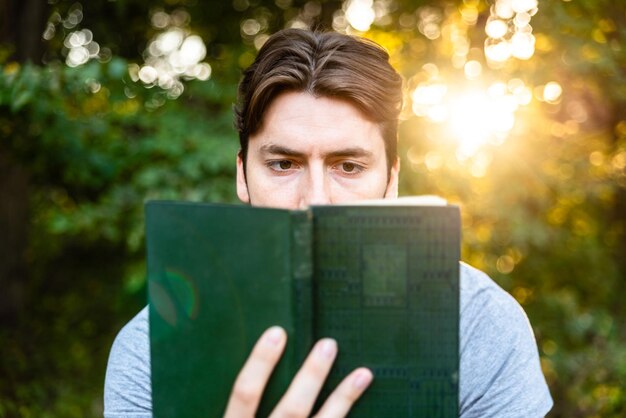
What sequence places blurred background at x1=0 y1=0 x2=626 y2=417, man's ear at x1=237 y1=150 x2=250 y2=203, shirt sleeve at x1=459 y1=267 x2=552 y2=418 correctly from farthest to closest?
blurred background at x1=0 y1=0 x2=626 y2=417 → man's ear at x1=237 y1=150 x2=250 y2=203 → shirt sleeve at x1=459 y1=267 x2=552 y2=418

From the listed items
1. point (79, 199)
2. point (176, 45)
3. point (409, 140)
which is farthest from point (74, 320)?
point (409, 140)

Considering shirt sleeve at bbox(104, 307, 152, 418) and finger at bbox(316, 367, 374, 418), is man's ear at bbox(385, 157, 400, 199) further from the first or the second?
finger at bbox(316, 367, 374, 418)

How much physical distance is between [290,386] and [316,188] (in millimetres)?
883

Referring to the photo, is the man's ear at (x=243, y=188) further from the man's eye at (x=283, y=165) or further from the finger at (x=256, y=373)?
the finger at (x=256, y=373)

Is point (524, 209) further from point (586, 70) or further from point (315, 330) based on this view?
point (315, 330)

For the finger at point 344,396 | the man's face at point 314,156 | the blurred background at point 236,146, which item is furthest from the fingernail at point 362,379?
the blurred background at point 236,146

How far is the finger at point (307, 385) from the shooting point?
1076 mm

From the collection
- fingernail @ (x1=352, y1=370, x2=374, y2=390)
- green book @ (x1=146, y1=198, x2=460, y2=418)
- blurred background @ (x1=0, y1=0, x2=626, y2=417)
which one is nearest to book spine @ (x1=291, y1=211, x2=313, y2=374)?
green book @ (x1=146, y1=198, x2=460, y2=418)

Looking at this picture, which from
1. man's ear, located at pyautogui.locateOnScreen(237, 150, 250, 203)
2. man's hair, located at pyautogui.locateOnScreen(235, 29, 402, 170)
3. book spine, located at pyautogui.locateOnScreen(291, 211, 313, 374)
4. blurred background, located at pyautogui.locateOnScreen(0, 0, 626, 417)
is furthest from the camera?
blurred background, located at pyautogui.locateOnScreen(0, 0, 626, 417)

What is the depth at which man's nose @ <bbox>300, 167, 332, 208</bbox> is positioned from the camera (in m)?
1.89

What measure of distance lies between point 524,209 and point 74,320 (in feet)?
12.1

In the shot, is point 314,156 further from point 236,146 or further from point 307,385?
point 236,146

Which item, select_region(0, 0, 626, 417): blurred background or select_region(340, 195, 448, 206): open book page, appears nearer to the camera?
select_region(340, 195, 448, 206): open book page

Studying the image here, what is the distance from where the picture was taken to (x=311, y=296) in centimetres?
110
